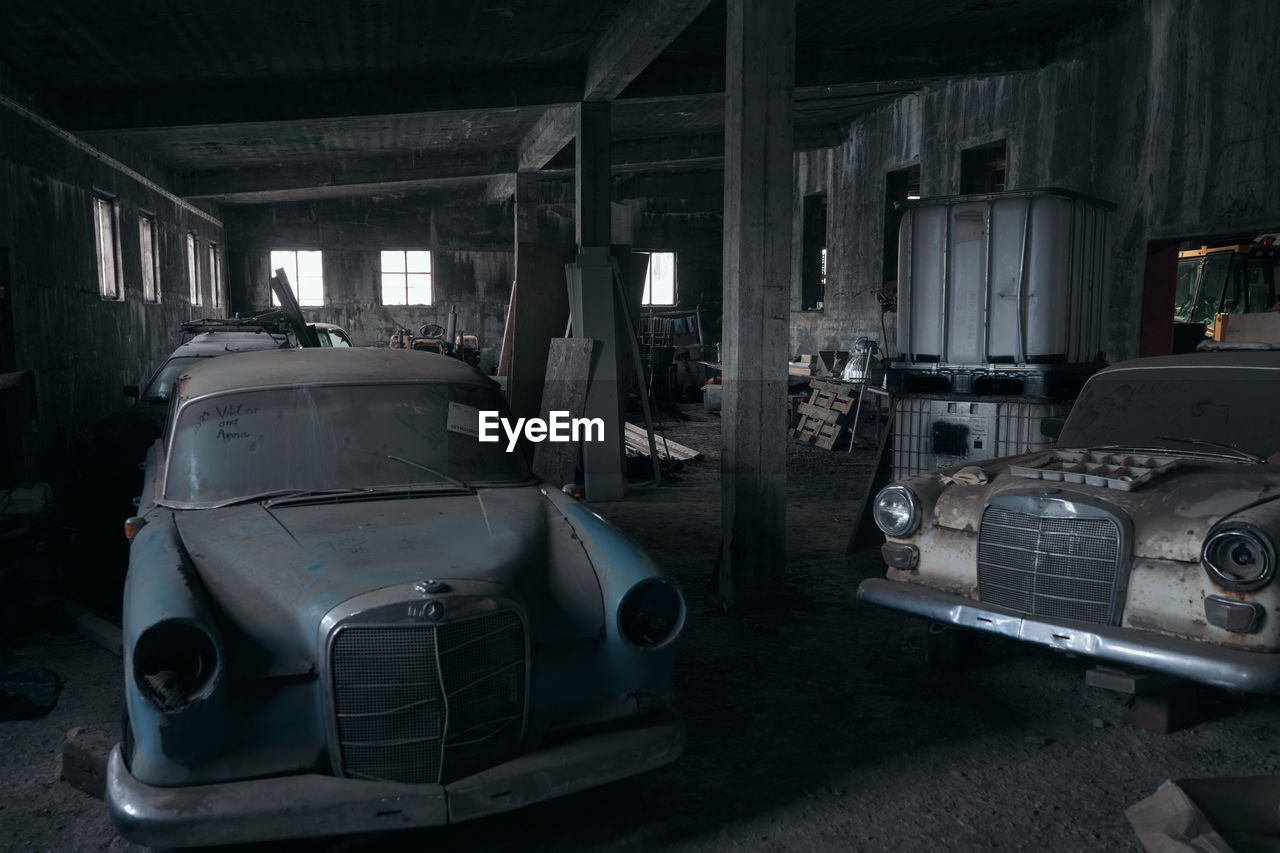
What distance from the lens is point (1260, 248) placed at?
12500 millimetres

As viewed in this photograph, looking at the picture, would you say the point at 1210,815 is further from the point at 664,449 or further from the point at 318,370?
the point at 664,449

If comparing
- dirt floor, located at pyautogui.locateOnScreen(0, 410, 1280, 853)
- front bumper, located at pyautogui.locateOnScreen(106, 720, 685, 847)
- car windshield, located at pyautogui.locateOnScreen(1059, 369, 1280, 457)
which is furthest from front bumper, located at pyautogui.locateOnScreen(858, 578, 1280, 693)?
front bumper, located at pyautogui.locateOnScreen(106, 720, 685, 847)

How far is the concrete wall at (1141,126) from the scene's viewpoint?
334 inches

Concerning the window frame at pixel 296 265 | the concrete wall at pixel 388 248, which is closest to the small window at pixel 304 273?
the window frame at pixel 296 265

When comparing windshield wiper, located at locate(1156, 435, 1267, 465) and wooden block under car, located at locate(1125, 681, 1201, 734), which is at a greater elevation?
windshield wiper, located at locate(1156, 435, 1267, 465)

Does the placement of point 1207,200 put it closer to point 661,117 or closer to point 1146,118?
point 1146,118

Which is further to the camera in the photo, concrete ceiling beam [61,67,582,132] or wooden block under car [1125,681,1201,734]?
concrete ceiling beam [61,67,582,132]

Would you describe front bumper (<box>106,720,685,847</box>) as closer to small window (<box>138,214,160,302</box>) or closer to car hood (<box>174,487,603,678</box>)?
car hood (<box>174,487,603,678</box>)

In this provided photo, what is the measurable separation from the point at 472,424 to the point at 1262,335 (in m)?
9.62

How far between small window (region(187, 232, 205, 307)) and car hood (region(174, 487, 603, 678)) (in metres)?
17.0

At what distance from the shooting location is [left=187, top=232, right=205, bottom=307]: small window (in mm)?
18516

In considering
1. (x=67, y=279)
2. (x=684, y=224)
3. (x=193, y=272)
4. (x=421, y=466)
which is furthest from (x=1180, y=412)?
(x=684, y=224)

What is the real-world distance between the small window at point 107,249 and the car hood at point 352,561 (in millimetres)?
10348

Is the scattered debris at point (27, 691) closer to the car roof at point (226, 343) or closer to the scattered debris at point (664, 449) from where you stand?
the car roof at point (226, 343)
